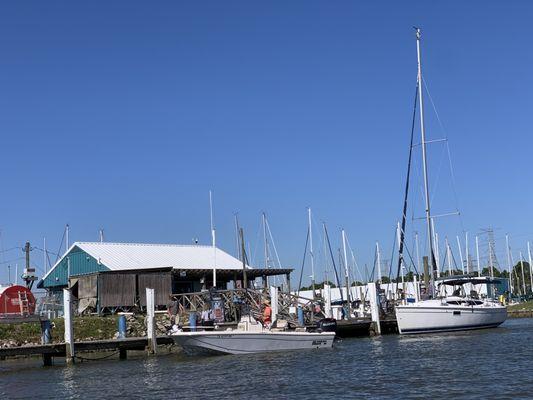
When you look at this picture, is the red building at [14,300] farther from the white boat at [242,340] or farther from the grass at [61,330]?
the white boat at [242,340]

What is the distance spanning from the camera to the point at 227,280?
226 feet

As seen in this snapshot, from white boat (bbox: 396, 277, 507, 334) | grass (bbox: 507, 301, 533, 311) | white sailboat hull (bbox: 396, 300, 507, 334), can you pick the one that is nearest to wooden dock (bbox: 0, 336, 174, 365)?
white sailboat hull (bbox: 396, 300, 507, 334)

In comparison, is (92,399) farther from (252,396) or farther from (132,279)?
(132,279)

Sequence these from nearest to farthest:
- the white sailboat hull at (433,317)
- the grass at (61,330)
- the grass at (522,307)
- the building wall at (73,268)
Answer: the grass at (61,330), the white sailboat hull at (433,317), the building wall at (73,268), the grass at (522,307)

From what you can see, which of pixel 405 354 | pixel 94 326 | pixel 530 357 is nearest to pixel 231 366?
pixel 405 354

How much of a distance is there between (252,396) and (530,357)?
45.7ft

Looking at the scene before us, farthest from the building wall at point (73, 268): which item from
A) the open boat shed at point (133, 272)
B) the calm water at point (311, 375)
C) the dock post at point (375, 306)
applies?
the dock post at point (375, 306)

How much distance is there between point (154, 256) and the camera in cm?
6838

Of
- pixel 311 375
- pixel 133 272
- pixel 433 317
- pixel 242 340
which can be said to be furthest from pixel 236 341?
pixel 133 272

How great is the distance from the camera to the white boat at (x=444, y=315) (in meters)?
47.3

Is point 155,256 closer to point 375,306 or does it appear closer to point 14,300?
point 14,300

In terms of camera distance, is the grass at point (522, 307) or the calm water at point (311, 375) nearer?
the calm water at point (311, 375)

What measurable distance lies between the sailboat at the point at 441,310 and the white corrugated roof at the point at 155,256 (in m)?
22.4

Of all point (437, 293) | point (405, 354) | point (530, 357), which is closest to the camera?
point (530, 357)
